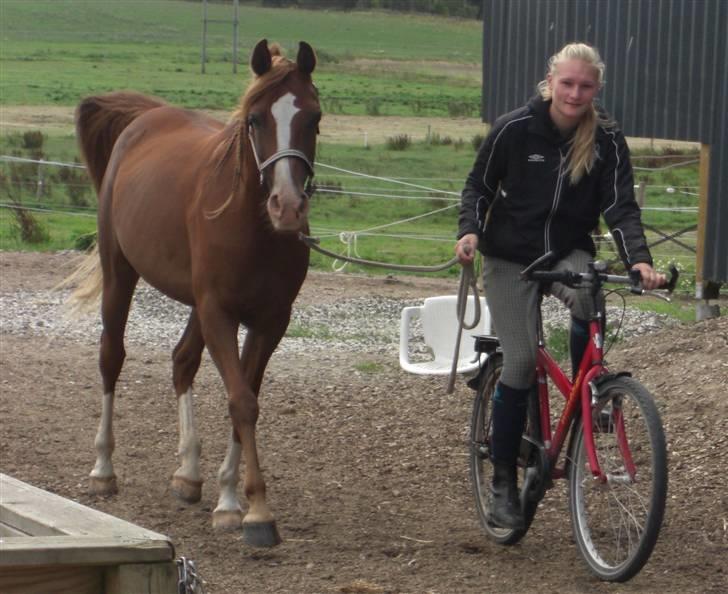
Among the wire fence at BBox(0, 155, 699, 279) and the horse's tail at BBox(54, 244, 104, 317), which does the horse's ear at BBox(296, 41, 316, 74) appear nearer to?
the horse's tail at BBox(54, 244, 104, 317)

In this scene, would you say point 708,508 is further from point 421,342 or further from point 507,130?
point 421,342

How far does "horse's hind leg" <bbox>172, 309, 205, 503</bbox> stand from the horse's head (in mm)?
1555

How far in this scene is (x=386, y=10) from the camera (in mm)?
109375

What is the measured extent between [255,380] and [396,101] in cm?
4832

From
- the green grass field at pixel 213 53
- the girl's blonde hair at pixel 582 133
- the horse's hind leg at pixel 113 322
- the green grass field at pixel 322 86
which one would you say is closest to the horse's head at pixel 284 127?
the girl's blonde hair at pixel 582 133

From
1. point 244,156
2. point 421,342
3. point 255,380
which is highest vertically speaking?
point 244,156

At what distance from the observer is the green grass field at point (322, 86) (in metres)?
21.3

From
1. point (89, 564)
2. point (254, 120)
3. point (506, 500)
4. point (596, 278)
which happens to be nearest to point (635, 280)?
point (596, 278)

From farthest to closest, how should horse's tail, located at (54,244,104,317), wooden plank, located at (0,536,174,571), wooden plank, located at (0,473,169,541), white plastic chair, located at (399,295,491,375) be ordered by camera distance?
white plastic chair, located at (399,295,491,375)
horse's tail, located at (54,244,104,317)
wooden plank, located at (0,473,169,541)
wooden plank, located at (0,536,174,571)

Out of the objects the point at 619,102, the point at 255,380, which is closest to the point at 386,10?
the point at 619,102

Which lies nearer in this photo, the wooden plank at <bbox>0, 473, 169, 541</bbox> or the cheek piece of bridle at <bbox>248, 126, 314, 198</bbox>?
the wooden plank at <bbox>0, 473, 169, 541</bbox>

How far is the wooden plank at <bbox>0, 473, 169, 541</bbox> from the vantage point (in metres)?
3.44

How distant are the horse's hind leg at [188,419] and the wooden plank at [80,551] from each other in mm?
3524

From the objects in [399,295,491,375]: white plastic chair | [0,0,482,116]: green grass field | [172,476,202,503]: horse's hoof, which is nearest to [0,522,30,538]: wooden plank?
[172,476,202,503]: horse's hoof
